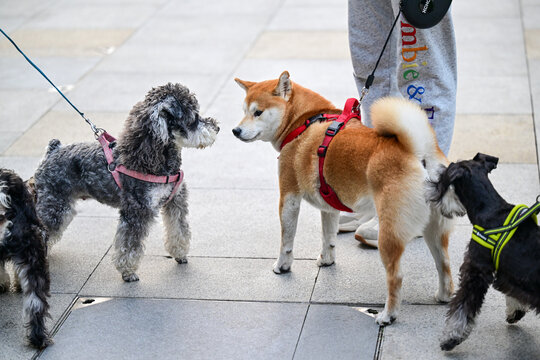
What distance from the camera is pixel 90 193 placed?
5.07 meters

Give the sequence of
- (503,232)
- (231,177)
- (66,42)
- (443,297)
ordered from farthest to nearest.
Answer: (66,42) < (231,177) < (443,297) < (503,232)

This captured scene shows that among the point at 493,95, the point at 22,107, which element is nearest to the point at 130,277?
the point at 22,107

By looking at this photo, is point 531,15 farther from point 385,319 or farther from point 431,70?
point 385,319

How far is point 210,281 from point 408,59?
220 cm

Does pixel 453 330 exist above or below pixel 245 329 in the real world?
above

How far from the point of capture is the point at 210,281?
196 inches

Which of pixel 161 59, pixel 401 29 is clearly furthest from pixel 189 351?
pixel 161 59

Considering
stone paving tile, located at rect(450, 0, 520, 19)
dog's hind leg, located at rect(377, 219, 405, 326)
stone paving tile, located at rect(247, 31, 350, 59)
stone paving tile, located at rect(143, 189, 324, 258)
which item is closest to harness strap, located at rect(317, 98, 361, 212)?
dog's hind leg, located at rect(377, 219, 405, 326)

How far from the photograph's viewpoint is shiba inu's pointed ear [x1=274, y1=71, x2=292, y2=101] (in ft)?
15.6

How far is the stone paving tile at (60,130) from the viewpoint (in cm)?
715

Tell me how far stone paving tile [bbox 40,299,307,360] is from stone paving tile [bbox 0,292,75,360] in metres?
0.11

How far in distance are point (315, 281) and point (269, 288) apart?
0.33 meters

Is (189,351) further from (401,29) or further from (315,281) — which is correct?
(401,29)

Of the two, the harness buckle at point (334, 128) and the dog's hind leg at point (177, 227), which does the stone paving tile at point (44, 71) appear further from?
the harness buckle at point (334, 128)
